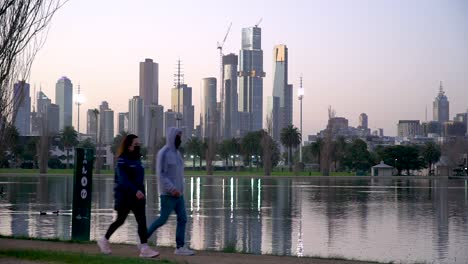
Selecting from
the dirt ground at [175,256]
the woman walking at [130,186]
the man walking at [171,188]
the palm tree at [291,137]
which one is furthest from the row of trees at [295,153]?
the woman walking at [130,186]

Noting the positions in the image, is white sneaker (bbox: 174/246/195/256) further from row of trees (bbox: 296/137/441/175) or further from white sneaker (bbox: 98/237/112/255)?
row of trees (bbox: 296/137/441/175)

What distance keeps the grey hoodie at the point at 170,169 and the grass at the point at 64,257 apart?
134cm

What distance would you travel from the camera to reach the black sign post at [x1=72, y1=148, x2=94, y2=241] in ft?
39.2

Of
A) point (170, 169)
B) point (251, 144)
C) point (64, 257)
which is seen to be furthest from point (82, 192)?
point (251, 144)

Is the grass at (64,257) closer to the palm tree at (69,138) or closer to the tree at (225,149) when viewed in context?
the palm tree at (69,138)

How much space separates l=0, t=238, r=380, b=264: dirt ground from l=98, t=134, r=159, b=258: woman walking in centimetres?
43

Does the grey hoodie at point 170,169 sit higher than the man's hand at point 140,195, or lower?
higher

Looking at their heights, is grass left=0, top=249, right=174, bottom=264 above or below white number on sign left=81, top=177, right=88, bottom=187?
below

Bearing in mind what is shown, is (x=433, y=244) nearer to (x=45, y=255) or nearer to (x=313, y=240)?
(x=313, y=240)

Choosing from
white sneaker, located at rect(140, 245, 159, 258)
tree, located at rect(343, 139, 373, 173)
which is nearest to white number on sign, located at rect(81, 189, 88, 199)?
white sneaker, located at rect(140, 245, 159, 258)

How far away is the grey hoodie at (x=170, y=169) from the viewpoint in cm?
1044

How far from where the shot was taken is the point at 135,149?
10.2 metres

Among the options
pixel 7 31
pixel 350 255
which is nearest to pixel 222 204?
Result: pixel 350 255

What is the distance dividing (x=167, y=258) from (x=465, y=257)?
577 centimetres
